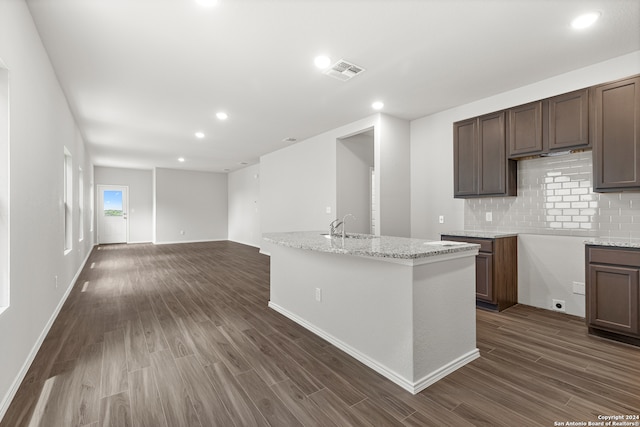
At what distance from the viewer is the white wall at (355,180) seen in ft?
17.8

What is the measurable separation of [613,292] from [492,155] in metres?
1.86

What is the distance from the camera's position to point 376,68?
3143 mm

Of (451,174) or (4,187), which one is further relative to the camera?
(451,174)

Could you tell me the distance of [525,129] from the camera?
340 cm

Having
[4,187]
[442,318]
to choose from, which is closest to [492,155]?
[442,318]

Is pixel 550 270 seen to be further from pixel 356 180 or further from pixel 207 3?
pixel 207 3

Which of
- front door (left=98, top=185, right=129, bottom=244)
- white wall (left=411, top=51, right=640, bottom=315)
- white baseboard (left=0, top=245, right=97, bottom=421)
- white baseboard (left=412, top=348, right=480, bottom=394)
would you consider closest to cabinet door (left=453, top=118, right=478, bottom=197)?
white wall (left=411, top=51, right=640, bottom=315)

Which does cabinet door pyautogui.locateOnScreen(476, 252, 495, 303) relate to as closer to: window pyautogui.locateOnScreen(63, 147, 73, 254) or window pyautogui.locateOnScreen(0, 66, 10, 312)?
window pyautogui.locateOnScreen(0, 66, 10, 312)

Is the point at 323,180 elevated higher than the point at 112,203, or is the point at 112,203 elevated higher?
the point at 323,180

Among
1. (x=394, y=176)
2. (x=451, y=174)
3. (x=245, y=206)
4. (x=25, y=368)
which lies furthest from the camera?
(x=245, y=206)

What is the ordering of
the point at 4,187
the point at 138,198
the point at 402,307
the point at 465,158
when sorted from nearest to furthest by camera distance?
the point at 4,187 < the point at 402,307 < the point at 465,158 < the point at 138,198

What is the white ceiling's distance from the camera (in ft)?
7.33

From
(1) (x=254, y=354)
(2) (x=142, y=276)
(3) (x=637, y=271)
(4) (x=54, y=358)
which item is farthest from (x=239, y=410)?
(2) (x=142, y=276)

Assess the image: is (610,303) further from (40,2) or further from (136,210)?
(136,210)
